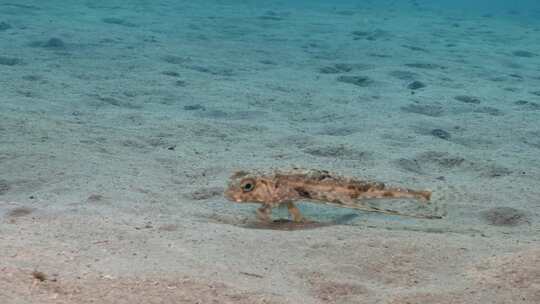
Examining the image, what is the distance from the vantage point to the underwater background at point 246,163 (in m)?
3.42

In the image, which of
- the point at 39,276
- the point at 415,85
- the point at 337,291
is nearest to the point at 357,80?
the point at 415,85

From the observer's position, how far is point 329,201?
4.73 m

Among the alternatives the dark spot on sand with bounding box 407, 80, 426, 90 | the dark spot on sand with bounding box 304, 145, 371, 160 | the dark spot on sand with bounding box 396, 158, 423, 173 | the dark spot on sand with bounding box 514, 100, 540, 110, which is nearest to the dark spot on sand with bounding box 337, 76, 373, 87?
the dark spot on sand with bounding box 407, 80, 426, 90

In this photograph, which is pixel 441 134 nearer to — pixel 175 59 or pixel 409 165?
pixel 409 165

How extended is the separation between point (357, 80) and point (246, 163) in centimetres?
582

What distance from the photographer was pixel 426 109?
9523 mm

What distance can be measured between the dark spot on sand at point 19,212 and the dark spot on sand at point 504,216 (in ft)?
12.1

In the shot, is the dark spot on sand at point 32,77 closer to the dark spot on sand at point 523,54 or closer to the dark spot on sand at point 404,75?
the dark spot on sand at point 404,75

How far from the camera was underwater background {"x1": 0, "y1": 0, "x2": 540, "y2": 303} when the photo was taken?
342cm

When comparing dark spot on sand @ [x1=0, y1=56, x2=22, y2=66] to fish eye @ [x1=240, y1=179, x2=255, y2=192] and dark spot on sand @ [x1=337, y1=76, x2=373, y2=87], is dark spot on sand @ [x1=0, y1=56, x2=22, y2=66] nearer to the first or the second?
dark spot on sand @ [x1=337, y1=76, x2=373, y2=87]

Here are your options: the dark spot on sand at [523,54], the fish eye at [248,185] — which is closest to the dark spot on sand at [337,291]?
the fish eye at [248,185]

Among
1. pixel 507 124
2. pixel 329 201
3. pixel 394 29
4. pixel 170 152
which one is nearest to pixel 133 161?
pixel 170 152

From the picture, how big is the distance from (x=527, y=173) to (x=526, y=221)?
4.82ft

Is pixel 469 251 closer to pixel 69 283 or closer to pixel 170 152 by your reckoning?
pixel 69 283
